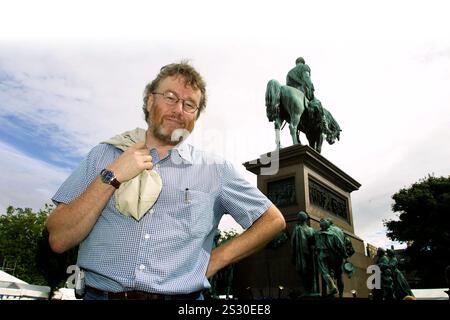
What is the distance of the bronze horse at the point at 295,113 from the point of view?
1250cm

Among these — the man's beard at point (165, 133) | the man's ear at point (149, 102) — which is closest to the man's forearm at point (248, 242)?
the man's beard at point (165, 133)

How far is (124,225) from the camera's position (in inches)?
77.8

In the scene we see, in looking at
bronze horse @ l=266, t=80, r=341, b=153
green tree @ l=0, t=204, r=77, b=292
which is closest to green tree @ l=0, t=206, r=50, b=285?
green tree @ l=0, t=204, r=77, b=292

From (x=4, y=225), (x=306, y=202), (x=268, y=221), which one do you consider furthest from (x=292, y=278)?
(x=4, y=225)

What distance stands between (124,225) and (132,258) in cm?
18

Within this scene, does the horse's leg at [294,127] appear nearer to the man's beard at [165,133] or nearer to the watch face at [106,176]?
the man's beard at [165,133]

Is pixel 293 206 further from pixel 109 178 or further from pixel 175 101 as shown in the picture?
pixel 109 178

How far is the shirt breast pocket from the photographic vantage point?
2.02m

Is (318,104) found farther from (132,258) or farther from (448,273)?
(132,258)

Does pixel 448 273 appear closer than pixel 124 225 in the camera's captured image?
No

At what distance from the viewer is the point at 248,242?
2154 millimetres

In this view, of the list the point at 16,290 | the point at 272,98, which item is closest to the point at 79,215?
the point at 272,98

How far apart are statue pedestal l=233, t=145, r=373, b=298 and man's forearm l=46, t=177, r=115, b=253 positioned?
27.0ft
